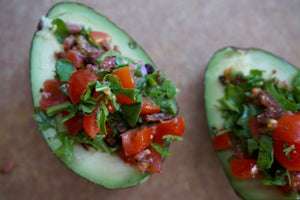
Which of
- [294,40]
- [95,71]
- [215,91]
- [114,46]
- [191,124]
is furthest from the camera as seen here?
[294,40]

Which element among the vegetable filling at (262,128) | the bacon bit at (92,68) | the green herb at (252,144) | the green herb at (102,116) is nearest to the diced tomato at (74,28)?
the bacon bit at (92,68)

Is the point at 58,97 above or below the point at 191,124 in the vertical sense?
above

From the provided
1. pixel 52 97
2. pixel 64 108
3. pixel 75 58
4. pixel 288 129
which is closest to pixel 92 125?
pixel 64 108

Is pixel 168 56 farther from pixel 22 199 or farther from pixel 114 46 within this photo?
pixel 22 199

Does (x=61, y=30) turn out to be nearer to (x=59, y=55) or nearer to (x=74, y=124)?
(x=59, y=55)

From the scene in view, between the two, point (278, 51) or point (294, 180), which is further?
point (278, 51)


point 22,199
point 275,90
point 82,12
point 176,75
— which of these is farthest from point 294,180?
point 22,199

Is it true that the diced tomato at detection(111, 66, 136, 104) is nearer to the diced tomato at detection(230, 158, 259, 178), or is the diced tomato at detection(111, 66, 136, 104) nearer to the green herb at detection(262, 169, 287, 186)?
the diced tomato at detection(230, 158, 259, 178)
